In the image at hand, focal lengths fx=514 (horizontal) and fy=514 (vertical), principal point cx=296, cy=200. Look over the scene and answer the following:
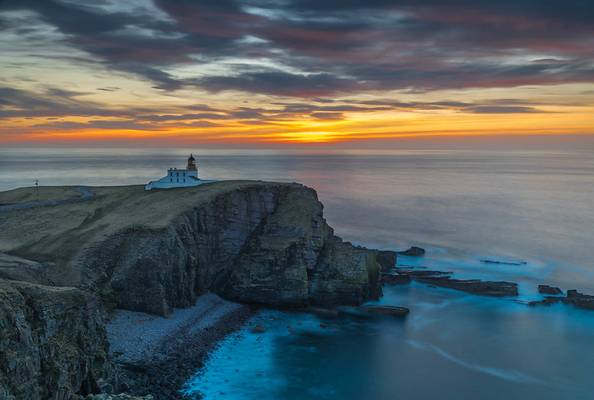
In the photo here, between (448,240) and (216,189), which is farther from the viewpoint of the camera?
(448,240)

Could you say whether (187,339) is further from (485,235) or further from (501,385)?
(485,235)

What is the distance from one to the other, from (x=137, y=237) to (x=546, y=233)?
88507 millimetres

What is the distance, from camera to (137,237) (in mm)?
53719

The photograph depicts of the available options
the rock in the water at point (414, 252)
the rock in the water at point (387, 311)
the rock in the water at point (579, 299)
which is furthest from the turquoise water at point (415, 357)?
the rock in the water at point (414, 252)

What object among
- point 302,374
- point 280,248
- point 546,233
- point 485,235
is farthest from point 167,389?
point 546,233

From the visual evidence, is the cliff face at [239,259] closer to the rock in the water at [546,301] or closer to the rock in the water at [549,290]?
the rock in the water at [546,301]

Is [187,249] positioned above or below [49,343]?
above

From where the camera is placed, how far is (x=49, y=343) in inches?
1127

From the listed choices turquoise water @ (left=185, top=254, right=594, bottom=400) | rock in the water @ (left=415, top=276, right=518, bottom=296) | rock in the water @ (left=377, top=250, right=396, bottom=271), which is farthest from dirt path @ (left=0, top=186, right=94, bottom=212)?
rock in the water @ (left=415, top=276, right=518, bottom=296)

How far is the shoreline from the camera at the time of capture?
39125 mm

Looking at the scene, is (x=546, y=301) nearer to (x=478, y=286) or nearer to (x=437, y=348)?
(x=478, y=286)

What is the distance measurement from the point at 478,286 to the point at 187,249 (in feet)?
126

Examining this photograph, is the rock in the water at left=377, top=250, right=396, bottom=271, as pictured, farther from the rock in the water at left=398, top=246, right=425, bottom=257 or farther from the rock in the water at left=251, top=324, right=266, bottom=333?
the rock in the water at left=251, top=324, right=266, bottom=333

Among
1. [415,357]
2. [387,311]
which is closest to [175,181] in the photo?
[387,311]
